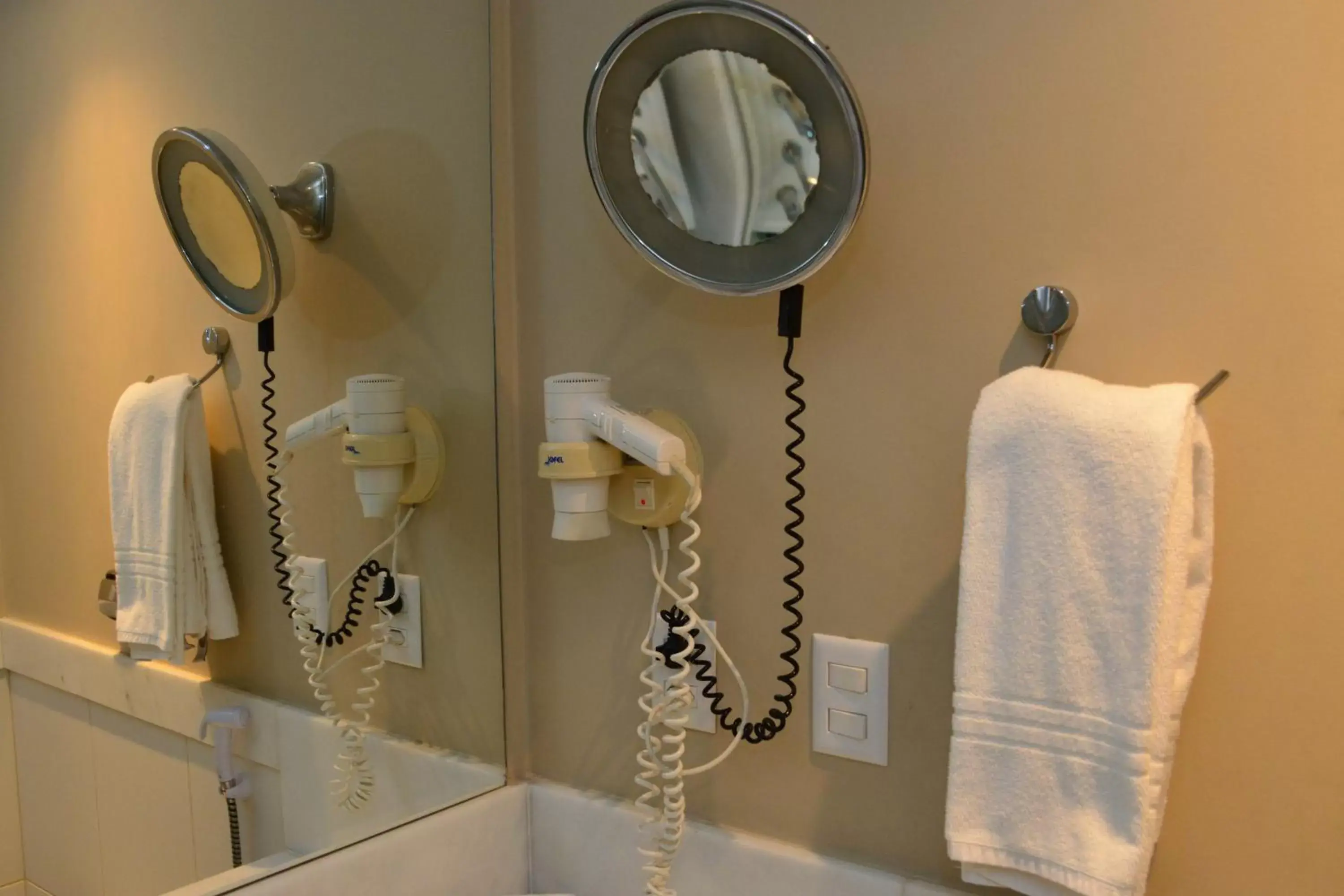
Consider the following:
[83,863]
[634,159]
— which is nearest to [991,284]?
[634,159]

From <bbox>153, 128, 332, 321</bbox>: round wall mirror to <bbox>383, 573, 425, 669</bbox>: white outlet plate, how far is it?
1.18ft

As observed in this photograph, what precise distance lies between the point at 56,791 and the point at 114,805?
0.05 m

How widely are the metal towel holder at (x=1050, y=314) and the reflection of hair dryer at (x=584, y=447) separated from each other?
0.34 meters

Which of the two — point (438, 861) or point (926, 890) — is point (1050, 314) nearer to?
point (926, 890)

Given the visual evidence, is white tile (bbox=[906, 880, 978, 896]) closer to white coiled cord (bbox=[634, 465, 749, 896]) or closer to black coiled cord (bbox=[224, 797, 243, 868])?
white coiled cord (bbox=[634, 465, 749, 896])

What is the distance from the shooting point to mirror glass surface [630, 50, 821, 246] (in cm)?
87

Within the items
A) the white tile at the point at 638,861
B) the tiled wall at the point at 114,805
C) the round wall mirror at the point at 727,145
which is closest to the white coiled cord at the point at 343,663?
the tiled wall at the point at 114,805

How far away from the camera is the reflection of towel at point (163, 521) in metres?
0.94

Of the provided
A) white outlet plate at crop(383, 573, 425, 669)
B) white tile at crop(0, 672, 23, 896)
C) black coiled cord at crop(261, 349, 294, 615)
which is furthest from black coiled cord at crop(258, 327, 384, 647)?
white tile at crop(0, 672, 23, 896)

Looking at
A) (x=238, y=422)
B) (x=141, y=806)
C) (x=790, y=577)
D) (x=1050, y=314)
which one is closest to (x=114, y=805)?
(x=141, y=806)

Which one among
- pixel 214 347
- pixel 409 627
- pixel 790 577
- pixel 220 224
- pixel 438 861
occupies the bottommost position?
pixel 438 861

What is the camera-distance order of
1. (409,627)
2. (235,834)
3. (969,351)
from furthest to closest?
(409,627) < (235,834) < (969,351)

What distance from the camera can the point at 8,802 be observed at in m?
0.88

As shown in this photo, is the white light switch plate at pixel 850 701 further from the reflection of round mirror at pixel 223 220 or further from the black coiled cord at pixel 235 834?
the reflection of round mirror at pixel 223 220
